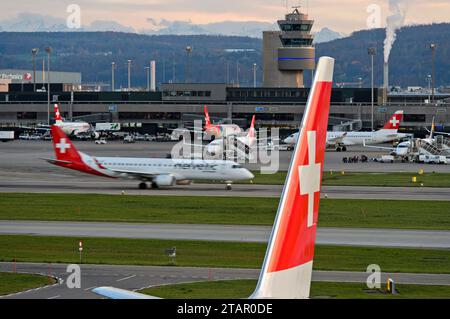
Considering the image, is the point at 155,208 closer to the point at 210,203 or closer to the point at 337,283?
the point at 210,203

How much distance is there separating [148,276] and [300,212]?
35164mm

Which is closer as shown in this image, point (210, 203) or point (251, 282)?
point (251, 282)

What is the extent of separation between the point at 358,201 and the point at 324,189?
13.1m

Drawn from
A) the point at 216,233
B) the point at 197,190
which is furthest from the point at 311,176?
the point at 197,190

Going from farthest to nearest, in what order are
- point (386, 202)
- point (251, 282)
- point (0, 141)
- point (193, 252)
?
point (0, 141), point (386, 202), point (193, 252), point (251, 282)

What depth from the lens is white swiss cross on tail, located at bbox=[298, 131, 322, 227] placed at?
40.1ft

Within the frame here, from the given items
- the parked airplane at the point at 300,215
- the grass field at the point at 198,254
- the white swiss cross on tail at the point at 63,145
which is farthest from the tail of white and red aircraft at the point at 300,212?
the white swiss cross on tail at the point at 63,145

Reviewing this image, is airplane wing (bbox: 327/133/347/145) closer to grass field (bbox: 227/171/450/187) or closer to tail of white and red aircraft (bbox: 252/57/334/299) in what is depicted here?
grass field (bbox: 227/171/450/187)

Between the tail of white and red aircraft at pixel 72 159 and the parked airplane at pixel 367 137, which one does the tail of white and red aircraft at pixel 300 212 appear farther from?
the parked airplane at pixel 367 137

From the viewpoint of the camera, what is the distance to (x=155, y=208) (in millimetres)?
77375

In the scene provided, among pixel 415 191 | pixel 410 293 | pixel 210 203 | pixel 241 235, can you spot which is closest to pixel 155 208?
pixel 210 203

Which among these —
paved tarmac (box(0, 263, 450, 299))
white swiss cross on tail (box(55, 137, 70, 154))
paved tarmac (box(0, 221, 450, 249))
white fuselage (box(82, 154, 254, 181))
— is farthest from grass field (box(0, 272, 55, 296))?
white swiss cross on tail (box(55, 137, 70, 154))

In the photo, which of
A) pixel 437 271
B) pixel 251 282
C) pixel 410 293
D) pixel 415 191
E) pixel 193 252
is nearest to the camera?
pixel 410 293
